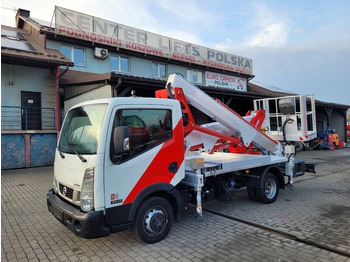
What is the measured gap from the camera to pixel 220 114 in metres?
5.39

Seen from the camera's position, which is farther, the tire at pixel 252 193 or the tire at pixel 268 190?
the tire at pixel 252 193

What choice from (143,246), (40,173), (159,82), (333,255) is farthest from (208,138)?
(40,173)

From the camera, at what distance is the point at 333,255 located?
357 cm

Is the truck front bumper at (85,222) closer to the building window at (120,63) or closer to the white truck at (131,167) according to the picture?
the white truck at (131,167)

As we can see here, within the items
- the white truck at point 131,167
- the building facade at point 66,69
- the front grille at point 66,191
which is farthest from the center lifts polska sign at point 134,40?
the front grille at point 66,191

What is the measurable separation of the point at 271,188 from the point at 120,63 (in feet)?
41.1

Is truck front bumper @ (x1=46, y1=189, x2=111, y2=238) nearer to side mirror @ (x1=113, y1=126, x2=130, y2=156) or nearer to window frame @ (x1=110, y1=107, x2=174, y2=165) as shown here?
window frame @ (x1=110, y1=107, x2=174, y2=165)

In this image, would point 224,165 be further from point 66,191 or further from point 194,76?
point 194,76

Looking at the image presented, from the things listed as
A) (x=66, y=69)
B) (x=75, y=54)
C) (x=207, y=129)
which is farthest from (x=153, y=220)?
(x=75, y=54)

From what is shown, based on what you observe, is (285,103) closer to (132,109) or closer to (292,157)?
(292,157)

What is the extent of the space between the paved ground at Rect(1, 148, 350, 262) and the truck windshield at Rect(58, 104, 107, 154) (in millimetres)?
1525

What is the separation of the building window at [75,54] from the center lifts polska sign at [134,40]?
2.37 feet

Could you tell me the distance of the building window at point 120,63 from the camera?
15.6m

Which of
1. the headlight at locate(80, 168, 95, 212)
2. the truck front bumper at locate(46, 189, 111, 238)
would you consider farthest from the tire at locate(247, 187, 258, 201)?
the headlight at locate(80, 168, 95, 212)
